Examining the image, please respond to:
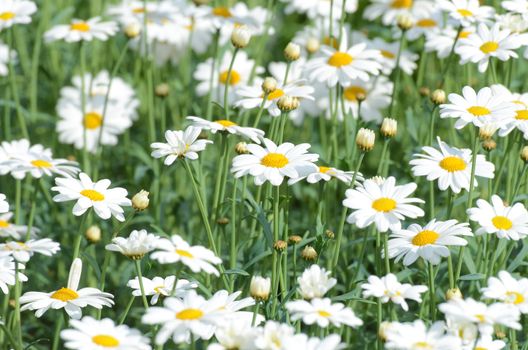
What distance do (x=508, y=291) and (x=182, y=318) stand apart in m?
0.85

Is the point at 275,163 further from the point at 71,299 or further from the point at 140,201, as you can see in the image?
the point at 71,299

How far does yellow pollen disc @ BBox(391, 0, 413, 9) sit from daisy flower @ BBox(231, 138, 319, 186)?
2281mm

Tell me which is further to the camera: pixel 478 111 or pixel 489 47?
pixel 489 47

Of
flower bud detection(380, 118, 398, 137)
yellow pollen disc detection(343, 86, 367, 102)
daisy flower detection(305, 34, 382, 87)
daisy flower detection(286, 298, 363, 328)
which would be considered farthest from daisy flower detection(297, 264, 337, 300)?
yellow pollen disc detection(343, 86, 367, 102)

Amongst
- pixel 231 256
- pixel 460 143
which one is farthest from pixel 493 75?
pixel 231 256

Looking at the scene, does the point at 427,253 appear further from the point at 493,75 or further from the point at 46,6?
the point at 46,6

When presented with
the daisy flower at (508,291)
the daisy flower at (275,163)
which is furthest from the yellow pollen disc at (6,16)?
the daisy flower at (508,291)

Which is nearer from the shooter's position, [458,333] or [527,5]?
[458,333]

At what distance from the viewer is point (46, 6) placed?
4859 mm

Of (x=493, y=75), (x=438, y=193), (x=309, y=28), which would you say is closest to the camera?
(x=493, y=75)

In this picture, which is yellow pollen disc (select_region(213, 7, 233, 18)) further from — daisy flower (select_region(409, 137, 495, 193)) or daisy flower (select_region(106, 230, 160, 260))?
daisy flower (select_region(106, 230, 160, 260))

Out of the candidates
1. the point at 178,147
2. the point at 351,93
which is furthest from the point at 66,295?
the point at 351,93

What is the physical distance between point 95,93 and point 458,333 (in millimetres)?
3025

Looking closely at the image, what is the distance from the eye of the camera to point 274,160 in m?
2.75
